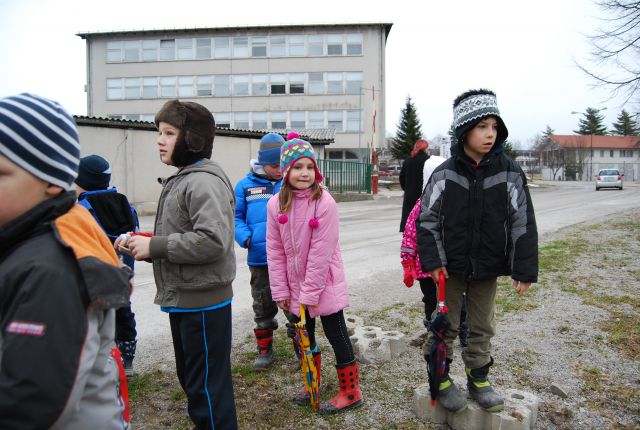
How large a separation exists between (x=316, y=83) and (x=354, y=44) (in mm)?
4804

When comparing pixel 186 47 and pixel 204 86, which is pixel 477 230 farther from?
pixel 186 47

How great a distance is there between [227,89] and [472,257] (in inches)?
1691

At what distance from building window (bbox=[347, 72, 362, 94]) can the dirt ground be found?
3756 centimetres

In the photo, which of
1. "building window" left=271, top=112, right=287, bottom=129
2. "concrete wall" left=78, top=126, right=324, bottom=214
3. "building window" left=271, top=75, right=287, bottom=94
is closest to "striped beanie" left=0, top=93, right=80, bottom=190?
"concrete wall" left=78, top=126, right=324, bottom=214

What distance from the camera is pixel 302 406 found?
324cm

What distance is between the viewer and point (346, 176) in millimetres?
25406

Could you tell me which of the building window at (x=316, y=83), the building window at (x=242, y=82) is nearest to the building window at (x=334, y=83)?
the building window at (x=316, y=83)

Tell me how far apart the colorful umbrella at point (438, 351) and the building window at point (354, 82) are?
40.2 m

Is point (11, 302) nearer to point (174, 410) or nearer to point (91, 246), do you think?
point (91, 246)

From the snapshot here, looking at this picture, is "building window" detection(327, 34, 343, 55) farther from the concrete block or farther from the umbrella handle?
the concrete block

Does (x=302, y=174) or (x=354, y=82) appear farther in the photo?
(x=354, y=82)

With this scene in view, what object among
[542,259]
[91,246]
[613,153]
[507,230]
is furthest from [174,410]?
[613,153]

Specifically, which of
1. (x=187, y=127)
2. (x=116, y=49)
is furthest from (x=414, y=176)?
(x=116, y=49)

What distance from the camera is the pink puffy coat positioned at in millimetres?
3092
